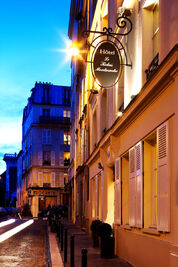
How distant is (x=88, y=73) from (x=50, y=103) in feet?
126

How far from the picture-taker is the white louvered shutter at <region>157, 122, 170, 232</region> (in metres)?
7.20

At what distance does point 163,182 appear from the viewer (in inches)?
294

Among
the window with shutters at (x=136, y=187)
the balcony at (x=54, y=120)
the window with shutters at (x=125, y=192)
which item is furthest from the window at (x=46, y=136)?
the window with shutters at (x=136, y=187)

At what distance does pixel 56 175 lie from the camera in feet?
190

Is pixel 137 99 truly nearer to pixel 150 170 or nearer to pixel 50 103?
pixel 150 170

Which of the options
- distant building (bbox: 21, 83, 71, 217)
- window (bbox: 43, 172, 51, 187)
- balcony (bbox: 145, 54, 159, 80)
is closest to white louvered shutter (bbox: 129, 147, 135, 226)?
balcony (bbox: 145, 54, 159, 80)

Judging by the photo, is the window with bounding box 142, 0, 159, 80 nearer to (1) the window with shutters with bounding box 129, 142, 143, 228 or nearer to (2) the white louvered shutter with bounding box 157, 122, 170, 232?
(1) the window with shutters with bounding box 129, 142, 143, 228

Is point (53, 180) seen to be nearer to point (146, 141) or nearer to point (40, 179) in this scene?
point (40, 179)

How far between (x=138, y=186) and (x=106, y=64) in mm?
3046

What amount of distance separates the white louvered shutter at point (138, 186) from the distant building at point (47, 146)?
1869 inches

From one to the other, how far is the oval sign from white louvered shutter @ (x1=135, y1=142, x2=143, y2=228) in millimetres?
1816

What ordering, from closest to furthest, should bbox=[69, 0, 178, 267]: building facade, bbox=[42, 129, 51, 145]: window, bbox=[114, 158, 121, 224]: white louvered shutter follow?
bbox=[69, 0, 178, 267]: building facade
bbox=[114, 158, 121, 224]: white louvered shutter
bbox=[42, 129, 51, 145]: window

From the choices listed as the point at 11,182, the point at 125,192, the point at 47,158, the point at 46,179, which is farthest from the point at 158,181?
the point at 11,182

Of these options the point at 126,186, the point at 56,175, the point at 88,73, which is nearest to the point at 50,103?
the point at 56,175
